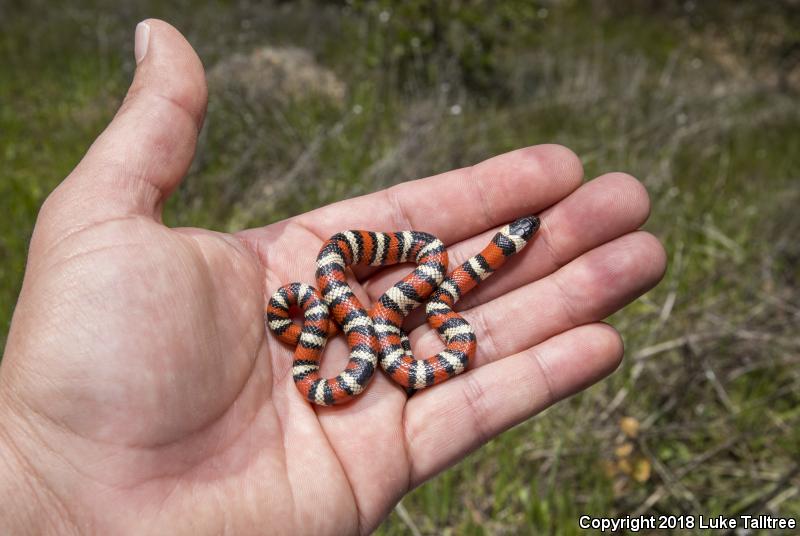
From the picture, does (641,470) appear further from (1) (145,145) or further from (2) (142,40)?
(2) (142,40)

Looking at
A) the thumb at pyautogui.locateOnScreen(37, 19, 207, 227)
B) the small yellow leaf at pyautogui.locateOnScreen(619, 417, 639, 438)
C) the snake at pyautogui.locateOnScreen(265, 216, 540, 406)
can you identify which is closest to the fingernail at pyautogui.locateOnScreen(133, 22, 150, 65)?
the thumb at pyautogui.locateOnScreen(37, 19, 207, 227)

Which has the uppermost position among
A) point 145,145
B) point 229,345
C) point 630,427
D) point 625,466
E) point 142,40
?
point 142,40

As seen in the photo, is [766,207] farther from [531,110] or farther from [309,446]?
[309,446]

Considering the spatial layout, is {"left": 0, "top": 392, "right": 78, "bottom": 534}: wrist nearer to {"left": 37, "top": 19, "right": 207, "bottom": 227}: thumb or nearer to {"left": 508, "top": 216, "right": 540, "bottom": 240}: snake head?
{"left": 37, "top": 19, "right": 207, "bottom": 227}: thumb

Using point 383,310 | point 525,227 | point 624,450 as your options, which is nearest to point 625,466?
point 624,450

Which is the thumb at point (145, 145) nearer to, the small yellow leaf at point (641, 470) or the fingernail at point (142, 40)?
the fingernail at point (142, 40)

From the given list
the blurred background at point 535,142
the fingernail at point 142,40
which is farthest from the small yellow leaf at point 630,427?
the fingernail at point 142,40
